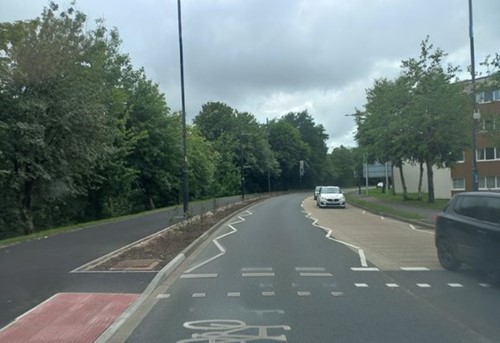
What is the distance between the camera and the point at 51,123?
22266 millimetres

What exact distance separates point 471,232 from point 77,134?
702 inches

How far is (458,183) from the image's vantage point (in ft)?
178

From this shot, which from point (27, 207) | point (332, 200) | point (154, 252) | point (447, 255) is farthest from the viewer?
point (332, 200)

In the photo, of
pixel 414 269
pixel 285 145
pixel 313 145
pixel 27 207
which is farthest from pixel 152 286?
pixel 313 145

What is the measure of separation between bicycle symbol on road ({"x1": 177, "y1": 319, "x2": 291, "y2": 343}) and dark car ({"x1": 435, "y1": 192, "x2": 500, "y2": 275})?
4293 millimetres

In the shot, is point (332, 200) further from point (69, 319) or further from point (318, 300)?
point (69, 319)

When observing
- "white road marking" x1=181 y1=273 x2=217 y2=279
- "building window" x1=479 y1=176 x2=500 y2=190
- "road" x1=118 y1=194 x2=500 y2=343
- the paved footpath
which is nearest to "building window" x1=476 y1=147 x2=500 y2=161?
"building window" x1=479 y1=176 x2=500 y2=190

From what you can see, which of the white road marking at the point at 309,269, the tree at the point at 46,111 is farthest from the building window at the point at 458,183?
the white road marking at the point at 309,269

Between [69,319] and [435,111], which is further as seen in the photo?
[435,111]

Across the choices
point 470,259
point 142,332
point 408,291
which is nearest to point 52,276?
point 142,332

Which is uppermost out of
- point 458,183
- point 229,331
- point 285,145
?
point 285,145

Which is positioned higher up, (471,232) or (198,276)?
(471,232)

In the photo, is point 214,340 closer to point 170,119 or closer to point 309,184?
point 170,119

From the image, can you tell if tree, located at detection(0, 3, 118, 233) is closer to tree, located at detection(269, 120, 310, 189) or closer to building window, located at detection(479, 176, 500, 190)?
building window, located at detection(479, 176, 500, 190)
